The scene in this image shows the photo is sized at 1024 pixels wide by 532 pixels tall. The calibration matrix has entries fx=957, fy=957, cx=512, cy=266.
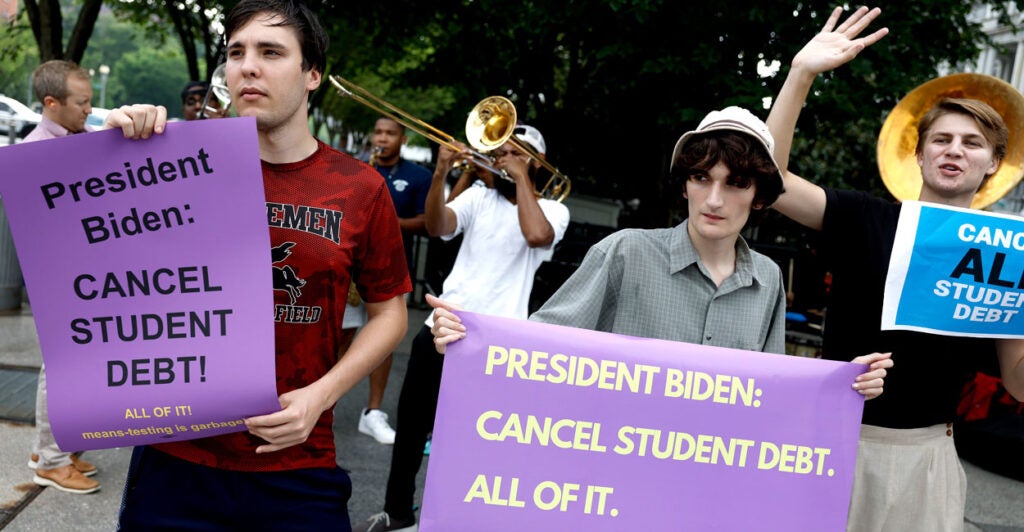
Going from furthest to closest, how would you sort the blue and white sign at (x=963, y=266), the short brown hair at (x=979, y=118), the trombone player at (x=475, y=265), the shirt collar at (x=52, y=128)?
the shirt collar at (x=52, y=128) < the trombone player at (x=475, y=265) < the short brown hair at (x=979, y=118) < the blue and white sign at (x=963, y=266)

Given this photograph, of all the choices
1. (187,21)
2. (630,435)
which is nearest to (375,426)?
(630,435)

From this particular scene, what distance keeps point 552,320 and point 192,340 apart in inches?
33.7

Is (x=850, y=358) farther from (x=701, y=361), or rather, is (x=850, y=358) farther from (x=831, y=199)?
(x=701, y=361)

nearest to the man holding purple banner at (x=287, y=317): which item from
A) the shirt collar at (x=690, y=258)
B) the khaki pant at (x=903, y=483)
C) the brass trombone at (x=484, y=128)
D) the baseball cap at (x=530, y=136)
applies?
the shirt collar at (x=690, y=258)

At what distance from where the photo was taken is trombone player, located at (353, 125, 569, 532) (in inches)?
167

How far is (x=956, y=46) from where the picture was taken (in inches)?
358

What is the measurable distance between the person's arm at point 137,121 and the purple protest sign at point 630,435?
0.81 metres

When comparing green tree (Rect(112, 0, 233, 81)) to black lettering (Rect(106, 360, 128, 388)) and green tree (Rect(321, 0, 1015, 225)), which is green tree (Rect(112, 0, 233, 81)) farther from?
black lettering (Rect(106, 360, 128, 388))

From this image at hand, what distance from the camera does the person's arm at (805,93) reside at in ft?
8.65

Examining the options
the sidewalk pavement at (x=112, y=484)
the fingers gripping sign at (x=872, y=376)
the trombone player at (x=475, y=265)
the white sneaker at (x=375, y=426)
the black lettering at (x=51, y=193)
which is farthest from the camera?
the white sneaker at (x=375, y=426)

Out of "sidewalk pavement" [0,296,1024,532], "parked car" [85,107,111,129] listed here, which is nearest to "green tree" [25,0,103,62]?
"parked car" [85,107,111,129]

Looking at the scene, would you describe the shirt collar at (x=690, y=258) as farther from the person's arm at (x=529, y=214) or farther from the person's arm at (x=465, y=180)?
the person's arm at (x=465, y=180)

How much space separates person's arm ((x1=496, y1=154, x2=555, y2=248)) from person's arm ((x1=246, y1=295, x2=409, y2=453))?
2.02 meters

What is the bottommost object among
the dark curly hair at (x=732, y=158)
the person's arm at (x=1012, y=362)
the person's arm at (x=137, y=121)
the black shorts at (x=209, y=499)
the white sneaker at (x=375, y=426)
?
the white sneaker at (x=375, y=426)
